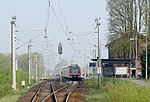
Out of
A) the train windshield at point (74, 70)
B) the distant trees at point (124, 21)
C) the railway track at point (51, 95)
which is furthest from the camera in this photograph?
the train windshield at point (74, 70)

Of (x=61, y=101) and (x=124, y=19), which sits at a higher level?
(x=124, y=19)

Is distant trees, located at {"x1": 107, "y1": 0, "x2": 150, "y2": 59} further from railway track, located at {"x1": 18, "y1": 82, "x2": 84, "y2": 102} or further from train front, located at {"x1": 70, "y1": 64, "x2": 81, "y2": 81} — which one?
railway track, located at {"x1": 18, "y1": 82, "x2": 84, "y2": 102}

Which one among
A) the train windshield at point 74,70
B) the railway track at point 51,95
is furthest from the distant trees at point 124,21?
the railway track at point 51,95

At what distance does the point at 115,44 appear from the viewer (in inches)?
A: 2662

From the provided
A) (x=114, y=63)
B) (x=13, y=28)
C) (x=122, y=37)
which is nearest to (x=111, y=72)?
(x=114, y=63)

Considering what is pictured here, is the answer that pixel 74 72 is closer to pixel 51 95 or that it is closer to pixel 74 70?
pixel 74 70

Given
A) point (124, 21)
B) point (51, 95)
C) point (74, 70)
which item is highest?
point (124, 21)

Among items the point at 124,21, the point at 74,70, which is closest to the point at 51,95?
the point at 124,21

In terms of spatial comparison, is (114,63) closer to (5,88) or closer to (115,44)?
(115,44)

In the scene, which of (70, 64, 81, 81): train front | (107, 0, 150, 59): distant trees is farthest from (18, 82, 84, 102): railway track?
(70, 64, 81, 81): train front

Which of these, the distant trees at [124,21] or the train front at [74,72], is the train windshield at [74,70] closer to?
the train front at [74,72]

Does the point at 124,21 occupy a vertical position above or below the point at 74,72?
above

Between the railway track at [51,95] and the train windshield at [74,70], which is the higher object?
the train windshield at [74,70]

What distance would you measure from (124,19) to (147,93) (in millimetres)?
48704
